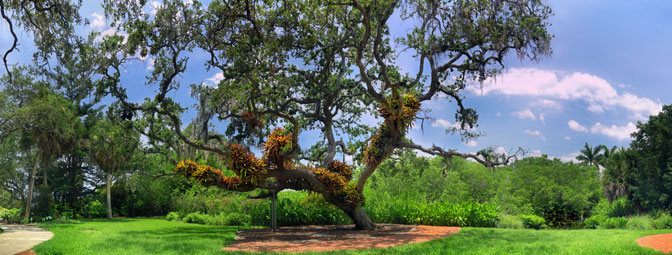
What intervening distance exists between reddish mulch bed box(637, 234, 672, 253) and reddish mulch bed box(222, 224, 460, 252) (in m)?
4.73

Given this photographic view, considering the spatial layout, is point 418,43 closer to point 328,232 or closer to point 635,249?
point 328,232

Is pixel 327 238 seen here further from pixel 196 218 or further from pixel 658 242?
pixel 196 218

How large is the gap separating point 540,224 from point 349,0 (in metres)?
11.5

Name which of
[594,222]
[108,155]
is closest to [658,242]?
[594,222]

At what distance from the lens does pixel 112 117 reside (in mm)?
17703

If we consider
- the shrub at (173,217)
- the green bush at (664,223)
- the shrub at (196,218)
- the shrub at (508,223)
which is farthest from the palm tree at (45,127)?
the green bush at (664,223)

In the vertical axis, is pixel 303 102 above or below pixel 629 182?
above

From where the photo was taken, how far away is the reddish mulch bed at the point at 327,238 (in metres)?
11.1

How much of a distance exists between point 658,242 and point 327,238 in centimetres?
806

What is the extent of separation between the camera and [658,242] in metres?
10.3

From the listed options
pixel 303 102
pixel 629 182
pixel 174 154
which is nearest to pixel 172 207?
pixel 174 154

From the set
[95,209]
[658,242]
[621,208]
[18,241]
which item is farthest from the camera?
[95,209]

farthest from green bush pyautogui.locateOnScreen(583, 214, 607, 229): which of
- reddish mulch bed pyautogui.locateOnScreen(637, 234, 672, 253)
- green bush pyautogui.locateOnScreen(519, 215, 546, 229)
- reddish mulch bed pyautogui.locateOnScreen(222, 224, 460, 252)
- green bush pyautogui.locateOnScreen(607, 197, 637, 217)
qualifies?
reddish mulch bed pyautogui.locateOnScreen(222, 224, 460, 252)

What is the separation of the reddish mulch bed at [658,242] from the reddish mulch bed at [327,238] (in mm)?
4734
